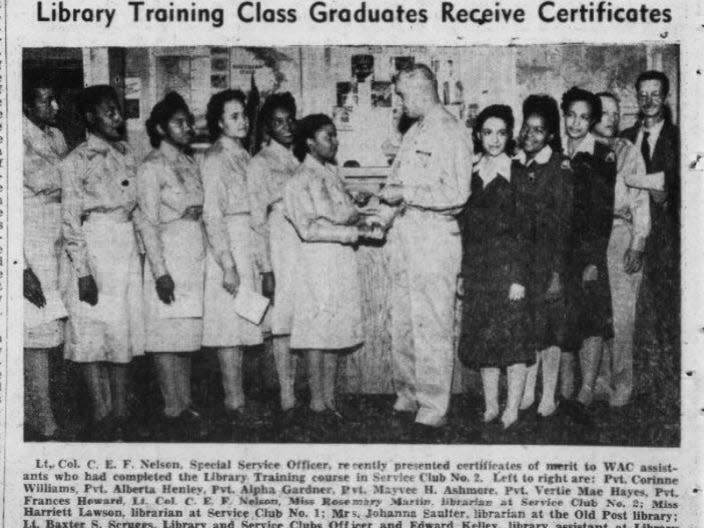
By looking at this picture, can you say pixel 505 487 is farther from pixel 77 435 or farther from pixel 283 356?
pixel 77 435

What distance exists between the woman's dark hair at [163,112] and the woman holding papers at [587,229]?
1.04m

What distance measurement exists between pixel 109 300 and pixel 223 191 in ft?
1.40

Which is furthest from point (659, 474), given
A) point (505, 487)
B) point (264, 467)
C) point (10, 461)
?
point (10, 461)

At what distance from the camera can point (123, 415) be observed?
9.62 feet

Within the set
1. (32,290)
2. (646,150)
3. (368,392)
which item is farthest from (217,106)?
(646,150)

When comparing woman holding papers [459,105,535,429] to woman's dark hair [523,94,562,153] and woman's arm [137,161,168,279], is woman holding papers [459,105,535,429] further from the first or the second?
woman's arm [137,161,168,279]

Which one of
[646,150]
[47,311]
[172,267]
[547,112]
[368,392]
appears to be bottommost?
[368,392]

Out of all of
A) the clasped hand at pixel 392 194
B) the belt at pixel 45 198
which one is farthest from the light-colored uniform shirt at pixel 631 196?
the belt at pixel 45 198

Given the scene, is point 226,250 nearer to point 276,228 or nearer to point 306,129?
point 276,228

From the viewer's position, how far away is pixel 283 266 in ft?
9.64

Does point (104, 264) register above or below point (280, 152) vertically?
below

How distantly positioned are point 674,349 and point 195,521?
134 cm

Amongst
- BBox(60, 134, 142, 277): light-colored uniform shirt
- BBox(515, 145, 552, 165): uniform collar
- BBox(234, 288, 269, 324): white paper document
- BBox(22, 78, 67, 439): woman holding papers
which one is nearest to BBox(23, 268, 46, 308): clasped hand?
BBox(22, 78, 67, 439): woman holding papers

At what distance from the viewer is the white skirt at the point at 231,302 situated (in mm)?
2936
